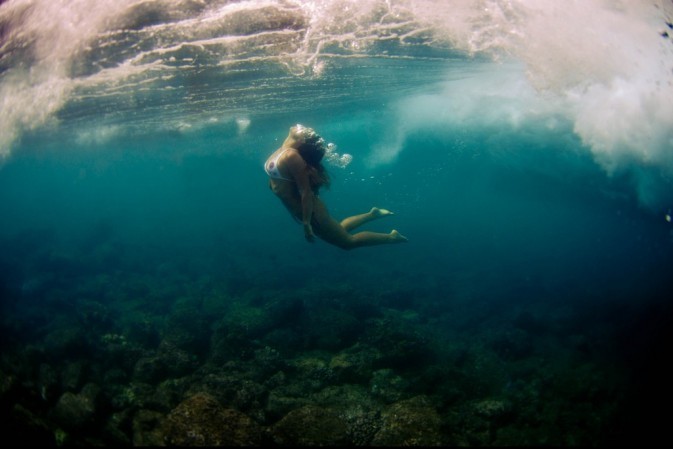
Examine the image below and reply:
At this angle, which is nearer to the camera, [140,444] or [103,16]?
[140,444]

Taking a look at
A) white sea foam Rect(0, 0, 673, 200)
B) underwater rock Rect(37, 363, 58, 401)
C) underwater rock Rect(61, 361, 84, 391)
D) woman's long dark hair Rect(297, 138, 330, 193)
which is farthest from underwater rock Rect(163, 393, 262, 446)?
white sea foam Rect(0, 0, 673, 200)

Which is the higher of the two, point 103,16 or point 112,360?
point 103,16

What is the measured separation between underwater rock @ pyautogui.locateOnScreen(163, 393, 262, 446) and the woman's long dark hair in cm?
378

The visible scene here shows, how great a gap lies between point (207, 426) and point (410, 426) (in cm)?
270

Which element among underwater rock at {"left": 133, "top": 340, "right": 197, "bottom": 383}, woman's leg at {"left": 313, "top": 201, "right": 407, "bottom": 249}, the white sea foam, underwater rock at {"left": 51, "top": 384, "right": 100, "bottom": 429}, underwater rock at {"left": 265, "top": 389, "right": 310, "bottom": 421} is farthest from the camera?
the white sea foam

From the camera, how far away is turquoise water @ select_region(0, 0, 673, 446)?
535 cm

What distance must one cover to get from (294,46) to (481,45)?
7.33 metres

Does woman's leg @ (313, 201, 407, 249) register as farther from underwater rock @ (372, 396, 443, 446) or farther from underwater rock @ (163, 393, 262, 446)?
underwater rock @ (163, 393, 262, 446)

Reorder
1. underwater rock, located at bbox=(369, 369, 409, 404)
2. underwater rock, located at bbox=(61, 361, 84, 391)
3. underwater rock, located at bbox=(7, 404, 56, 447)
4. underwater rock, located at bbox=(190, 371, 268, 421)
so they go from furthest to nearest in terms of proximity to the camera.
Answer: underwater rock, located at bbox=(61, 361, 84, 391) < underwater rock, located at bbox=(369, 369, 409, 404) < underwater rock, located at bbox=(190, 371, 268, 421) < underwater rock, located at bbox=(7, 404, 56, 447)

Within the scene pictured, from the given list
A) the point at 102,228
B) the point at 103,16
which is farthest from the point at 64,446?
the point at 102,228

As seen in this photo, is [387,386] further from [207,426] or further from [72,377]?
[72,377]

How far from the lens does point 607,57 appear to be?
12648 mm

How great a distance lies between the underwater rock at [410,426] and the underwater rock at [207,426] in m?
1.73

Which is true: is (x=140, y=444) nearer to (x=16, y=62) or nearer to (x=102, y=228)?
(x=16, y=62)
